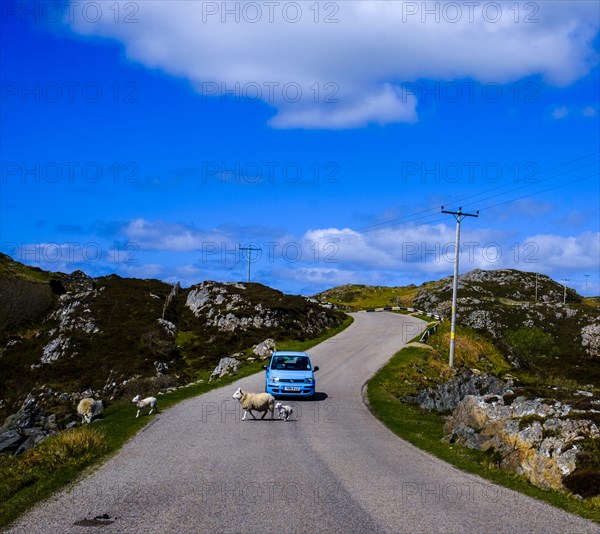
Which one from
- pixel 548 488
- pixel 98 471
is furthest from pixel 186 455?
pixel 548 488

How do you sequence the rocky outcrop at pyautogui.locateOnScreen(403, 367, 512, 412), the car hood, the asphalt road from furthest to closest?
1. the rocky outcrop at pyautogui.locateOnScreen(403, 367, 512, 412)
2. the car hood
3. the asphalt road

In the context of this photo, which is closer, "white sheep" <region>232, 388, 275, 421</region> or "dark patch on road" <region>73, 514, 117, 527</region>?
"dark patch on road" <region>73, 514, 117, 527</region>

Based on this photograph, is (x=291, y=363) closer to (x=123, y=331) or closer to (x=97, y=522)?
(x=97, y=522)

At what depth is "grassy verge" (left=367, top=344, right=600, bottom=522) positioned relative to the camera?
11.8 meters

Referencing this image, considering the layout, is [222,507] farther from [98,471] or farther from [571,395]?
[571,395]

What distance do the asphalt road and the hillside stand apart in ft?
61.8

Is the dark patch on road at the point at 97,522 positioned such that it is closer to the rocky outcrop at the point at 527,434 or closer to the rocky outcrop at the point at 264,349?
the rocky outcrop at the point at 527,434

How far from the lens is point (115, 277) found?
74125 millimetres

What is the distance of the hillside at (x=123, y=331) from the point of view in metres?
44.8

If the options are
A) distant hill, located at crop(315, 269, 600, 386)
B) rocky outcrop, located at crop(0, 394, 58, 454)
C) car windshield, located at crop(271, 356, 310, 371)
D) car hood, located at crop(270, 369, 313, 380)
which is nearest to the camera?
rocky outcrop, located at crop(0, 394, 58, 454)

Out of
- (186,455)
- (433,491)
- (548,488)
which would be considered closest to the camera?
(433,491)

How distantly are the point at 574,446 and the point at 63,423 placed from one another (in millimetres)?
24794

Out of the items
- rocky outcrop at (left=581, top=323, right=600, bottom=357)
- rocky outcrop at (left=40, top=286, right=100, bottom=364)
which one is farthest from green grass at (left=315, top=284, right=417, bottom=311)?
A: rocky outcrop at (left=40, top=286, right=100, bottom=364)

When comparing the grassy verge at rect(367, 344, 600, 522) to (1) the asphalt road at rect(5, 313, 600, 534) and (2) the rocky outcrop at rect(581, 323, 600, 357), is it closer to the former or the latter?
(1) the asphalt road at rect(5, 313, 600, 534)
